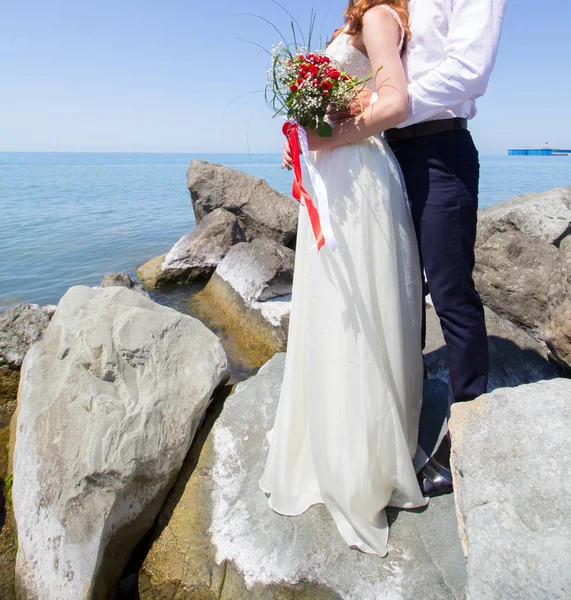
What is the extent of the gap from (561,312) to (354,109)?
179 cm

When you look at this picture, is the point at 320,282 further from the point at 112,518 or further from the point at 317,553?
the point at 112,518

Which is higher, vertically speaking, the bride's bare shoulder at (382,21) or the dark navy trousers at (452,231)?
the bride's bare shoulder at (382,21)

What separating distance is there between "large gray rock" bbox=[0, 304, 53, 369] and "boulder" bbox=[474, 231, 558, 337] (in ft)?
13.6

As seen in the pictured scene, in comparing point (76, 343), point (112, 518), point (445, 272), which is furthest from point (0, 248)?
point (445, 272)

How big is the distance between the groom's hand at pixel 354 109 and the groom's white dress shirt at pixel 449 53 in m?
0.19

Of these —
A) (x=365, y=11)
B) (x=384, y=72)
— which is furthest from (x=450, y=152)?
(x=365, y=11)

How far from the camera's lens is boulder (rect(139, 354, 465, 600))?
2.23 meters

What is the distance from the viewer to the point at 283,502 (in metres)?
2.56

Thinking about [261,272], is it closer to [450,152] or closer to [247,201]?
[247,201]

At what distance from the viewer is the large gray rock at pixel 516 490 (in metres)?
1.51

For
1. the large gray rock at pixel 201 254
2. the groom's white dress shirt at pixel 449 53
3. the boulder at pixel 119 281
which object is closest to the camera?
the groom's white dress shirt at pixel 449 53

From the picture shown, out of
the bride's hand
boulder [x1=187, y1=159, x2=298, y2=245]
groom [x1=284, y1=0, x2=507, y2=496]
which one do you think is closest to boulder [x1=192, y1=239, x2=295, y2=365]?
boulder [x1=187, y1=159, x2=298, y2=245]

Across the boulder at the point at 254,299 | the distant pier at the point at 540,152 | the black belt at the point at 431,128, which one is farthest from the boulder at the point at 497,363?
the distant pier at the point at 540,152

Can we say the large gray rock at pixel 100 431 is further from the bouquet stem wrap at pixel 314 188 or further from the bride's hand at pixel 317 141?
the bride's hand at pixel 317 141
